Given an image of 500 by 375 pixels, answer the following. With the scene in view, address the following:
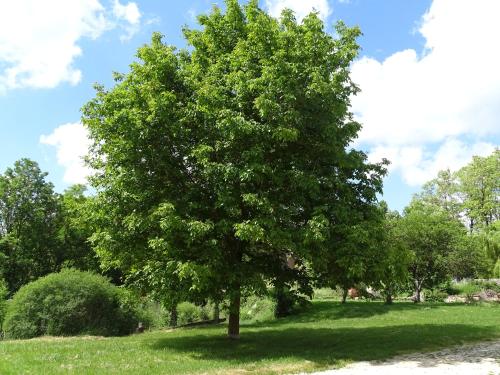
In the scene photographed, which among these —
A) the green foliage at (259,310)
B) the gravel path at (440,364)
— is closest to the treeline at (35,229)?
the green foliage at (259,310)

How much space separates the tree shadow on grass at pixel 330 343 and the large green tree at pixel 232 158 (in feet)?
5.96

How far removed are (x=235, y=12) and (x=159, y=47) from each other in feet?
10.5

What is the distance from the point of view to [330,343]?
659 inches

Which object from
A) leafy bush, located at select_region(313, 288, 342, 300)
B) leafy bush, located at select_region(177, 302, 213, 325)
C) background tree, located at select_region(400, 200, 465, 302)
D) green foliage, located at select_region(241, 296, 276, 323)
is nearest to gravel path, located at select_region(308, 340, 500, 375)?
green foliage, located at select_region(241, 296, 276, 323)

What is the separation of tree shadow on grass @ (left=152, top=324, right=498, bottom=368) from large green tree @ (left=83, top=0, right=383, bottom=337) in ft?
5.96

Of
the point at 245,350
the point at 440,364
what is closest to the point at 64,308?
the point at 245,350

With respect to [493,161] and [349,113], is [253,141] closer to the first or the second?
[349,113]

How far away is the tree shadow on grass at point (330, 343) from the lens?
1412 cm

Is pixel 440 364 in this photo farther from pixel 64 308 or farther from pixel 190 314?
pixel 190 314

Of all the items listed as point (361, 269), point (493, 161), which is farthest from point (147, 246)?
point (493, 161)

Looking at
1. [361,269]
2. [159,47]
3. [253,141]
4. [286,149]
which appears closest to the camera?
[361,269]

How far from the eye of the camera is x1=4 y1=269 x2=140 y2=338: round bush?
22.5m

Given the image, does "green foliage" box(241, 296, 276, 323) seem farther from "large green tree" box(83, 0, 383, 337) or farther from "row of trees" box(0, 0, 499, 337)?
"large green tree" box(83, 0, 383, 337)

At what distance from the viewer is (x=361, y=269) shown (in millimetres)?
13750
